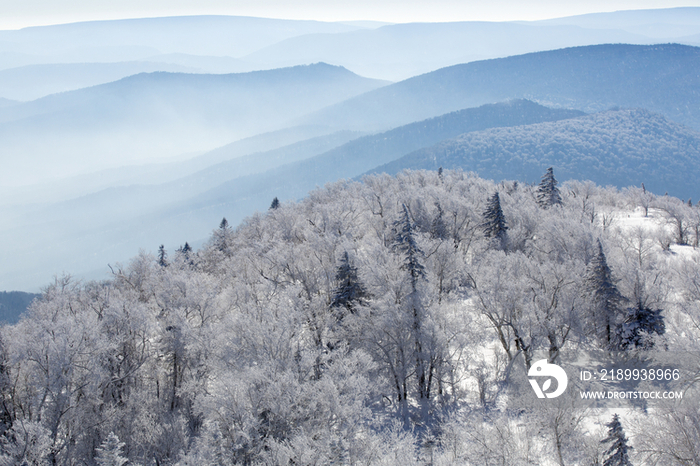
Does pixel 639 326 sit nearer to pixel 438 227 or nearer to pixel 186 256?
pixel 438 227

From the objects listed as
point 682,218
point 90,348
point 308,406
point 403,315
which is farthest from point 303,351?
point 682,218

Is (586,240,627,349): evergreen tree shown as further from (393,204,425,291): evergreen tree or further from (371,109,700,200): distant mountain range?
(371,109,700,200): distant mountain range

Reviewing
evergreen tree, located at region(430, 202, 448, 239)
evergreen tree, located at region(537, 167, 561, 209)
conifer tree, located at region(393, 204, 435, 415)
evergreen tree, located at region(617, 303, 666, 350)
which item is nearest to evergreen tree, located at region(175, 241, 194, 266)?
conifer tree, located at region(393, 204, 435, 415)

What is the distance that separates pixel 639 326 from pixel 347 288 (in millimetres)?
18729

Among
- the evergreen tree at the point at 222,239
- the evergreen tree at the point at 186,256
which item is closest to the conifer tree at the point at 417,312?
the evergreen tree at the point at 186,256

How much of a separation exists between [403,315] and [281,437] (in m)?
9.20

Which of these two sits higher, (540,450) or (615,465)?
(615,465)

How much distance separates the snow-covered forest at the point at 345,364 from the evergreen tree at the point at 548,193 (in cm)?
2200

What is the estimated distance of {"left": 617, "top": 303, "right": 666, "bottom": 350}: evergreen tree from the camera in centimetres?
2391

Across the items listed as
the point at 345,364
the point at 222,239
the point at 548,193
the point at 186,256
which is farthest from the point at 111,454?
the point at 548,193

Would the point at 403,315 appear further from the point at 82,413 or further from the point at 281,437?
the point at 82,413

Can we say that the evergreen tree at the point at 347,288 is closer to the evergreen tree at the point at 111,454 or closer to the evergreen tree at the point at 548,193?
the evergreen tree at the point at 111,454

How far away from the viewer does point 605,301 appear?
2531cm

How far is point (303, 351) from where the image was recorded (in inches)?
850
